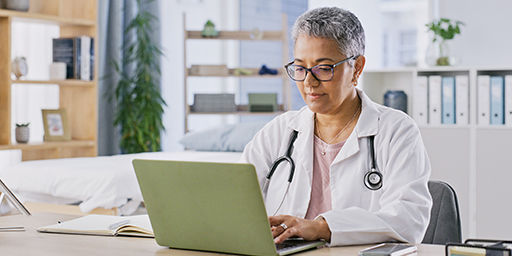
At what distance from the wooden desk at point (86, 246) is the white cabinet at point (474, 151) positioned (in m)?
2.48

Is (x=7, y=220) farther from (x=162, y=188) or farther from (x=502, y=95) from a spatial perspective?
(x=502, y=95)

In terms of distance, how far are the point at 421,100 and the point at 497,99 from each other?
403 millimetres

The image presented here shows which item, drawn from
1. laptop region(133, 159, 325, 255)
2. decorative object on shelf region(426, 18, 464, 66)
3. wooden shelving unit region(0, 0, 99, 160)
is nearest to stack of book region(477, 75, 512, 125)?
decorative object on shelf region(426, 18, 464, 66)

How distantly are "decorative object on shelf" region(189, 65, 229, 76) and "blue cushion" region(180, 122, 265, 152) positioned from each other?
2.69 ft

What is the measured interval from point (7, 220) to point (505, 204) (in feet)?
8.97

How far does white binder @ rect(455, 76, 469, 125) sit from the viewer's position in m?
3.79

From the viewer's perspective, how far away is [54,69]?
4359 millimetres

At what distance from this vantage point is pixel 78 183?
130 inches

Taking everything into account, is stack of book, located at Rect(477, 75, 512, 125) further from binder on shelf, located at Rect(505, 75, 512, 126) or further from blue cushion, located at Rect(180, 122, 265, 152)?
blue cushion, located at Rect(180, 122, 265, 152)

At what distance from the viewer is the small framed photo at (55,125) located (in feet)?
14.4

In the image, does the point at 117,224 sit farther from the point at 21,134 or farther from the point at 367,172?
the point at 21,134

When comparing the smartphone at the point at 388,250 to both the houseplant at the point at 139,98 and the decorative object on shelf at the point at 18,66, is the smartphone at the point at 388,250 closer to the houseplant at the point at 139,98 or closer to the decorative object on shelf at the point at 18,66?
the decorative object on shelf at the point at 18,66

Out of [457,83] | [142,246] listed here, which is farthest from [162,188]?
[457,83]

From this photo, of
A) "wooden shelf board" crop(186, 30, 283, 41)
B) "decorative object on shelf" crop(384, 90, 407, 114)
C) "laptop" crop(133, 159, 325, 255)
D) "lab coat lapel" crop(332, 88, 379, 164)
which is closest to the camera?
"laptop" crop(133, 159, 325, 255)
